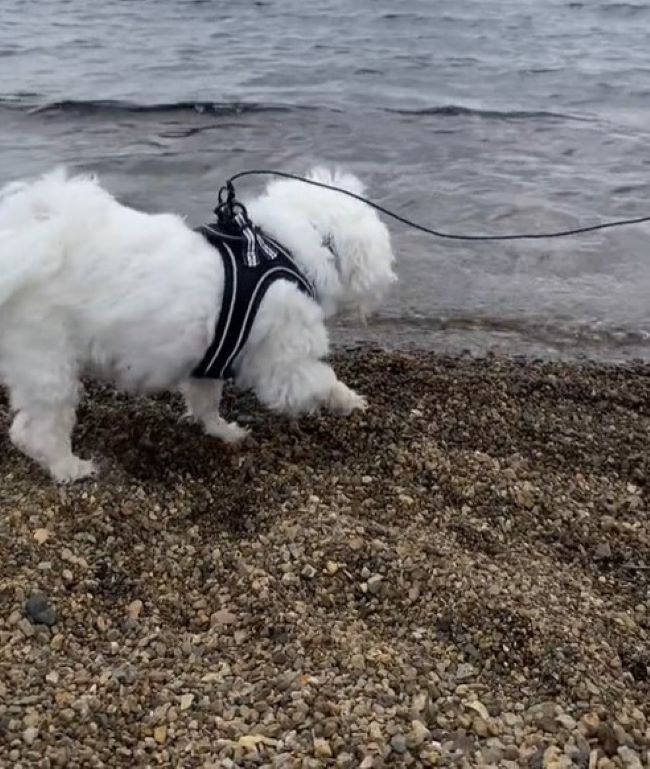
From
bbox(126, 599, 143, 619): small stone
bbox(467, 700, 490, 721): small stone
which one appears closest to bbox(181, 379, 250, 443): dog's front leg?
bbox(126, 599, 143, 619): small stone

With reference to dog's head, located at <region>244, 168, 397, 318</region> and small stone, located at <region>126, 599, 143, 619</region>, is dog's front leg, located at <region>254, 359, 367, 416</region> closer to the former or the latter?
dog's head, located at <region>244, 168, 397, 318</region>

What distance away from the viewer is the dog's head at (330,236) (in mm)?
4309

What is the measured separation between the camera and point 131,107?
12102 mm

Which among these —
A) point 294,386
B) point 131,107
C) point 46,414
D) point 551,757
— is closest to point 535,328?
point 294,386

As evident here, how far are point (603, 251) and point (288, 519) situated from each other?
484 centimetres

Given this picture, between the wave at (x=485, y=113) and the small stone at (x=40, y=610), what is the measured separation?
30.7ft

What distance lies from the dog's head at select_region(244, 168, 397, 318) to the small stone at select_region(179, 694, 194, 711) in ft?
6.31

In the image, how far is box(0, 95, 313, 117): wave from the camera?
39.1 ft

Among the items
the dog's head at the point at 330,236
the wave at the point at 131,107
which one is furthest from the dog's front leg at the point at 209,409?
the wave at the point at 131,107

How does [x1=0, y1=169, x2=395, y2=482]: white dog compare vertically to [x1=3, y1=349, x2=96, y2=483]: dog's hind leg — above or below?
above

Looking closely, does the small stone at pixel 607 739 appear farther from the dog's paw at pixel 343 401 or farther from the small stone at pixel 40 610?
the dog's paw at pixel 343 401

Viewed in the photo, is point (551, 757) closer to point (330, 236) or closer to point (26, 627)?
point (26, 627)

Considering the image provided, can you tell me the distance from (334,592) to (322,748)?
31.6 inches

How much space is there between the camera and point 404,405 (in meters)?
5.32
